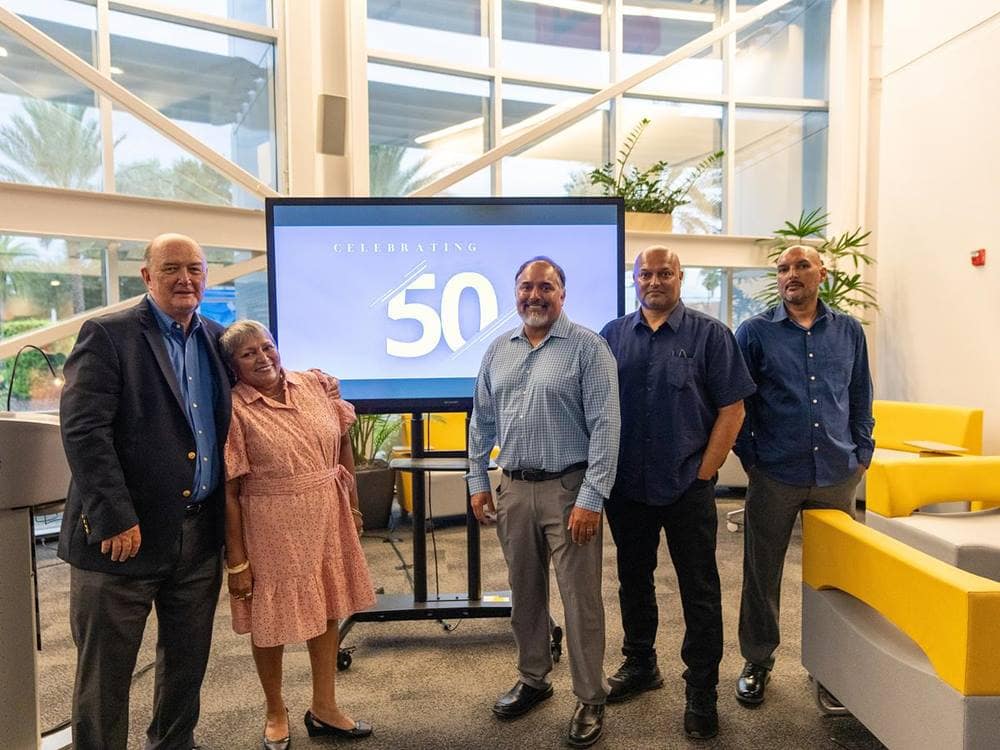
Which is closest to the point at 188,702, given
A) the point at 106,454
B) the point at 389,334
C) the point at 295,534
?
the point at 295,534

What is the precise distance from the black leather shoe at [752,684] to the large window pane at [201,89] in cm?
450

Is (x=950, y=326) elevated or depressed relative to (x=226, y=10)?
depressed

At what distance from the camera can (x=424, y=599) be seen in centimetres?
306

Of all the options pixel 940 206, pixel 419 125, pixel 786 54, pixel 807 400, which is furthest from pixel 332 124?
pixel 786 54

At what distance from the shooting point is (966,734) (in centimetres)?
158

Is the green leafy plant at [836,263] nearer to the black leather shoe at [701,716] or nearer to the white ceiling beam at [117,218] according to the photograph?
the black leather shoe at [701,716]

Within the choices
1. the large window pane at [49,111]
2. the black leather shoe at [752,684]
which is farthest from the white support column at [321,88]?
the black leather shoe at [752,684]

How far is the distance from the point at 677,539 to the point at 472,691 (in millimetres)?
1013

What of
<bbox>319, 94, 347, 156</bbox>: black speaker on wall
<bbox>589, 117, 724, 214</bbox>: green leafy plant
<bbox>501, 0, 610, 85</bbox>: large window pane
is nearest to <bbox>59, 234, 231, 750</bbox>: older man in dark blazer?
<bbox>319, 94, 347, 156</bbox>: black speaker on wall

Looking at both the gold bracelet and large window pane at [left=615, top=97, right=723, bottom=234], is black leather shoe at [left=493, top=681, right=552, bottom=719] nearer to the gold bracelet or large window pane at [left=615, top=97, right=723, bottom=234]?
the gold bracelet

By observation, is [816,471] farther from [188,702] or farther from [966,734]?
[188,702]

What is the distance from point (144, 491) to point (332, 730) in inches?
42.6

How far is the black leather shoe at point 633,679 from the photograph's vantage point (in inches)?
98.6

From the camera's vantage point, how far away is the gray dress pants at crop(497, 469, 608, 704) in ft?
7.15
